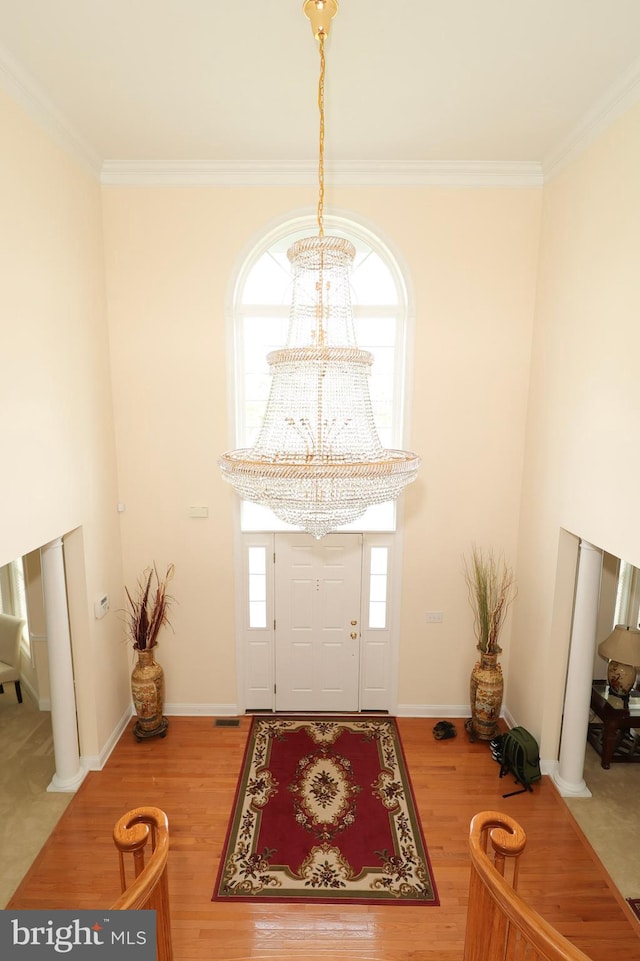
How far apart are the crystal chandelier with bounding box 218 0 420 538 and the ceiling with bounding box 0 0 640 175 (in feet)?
5.23

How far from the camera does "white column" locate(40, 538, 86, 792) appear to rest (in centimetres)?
444

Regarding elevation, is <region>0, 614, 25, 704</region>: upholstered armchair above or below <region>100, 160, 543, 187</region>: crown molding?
below

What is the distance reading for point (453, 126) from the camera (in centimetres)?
409

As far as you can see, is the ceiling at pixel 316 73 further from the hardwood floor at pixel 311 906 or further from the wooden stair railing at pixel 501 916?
the hardwood floor at pixel 311 906

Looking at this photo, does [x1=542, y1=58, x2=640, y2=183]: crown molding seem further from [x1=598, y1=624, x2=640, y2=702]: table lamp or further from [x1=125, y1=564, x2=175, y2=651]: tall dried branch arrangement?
[x1=125, y1=564, x2=175, y2=651]: tall dried branch arrangement

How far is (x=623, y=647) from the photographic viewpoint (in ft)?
16.2

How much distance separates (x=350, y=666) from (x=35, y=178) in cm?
510

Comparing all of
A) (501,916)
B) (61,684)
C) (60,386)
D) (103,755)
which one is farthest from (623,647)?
(60,386)

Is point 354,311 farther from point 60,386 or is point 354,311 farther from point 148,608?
point 148,608

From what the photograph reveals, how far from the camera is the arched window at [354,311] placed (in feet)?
Result: 16.7

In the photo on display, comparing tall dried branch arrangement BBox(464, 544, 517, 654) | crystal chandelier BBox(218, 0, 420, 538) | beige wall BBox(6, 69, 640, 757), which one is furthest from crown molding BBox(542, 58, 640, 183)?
tall dried branch arrangement BBox(464, 544, 517, 654)

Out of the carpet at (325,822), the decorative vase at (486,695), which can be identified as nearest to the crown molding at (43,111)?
the carpet at (325,822)

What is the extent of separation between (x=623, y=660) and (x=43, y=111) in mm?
6509

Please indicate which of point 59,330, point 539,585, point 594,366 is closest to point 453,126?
point 594,366
